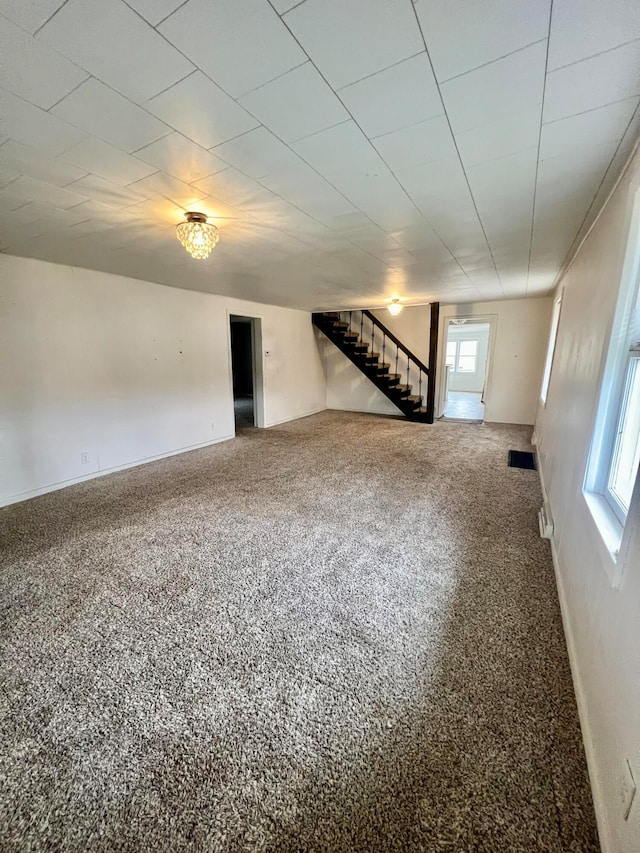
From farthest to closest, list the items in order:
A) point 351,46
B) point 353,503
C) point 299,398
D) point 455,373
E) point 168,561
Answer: point 455,373 → point 299,398 → point 353,503 → point 168,561 → point 351,46

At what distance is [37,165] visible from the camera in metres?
1.67

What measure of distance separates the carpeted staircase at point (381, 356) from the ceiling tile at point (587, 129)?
217 inches

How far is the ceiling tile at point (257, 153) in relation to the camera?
1466mm

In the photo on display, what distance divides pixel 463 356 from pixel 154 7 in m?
11.9

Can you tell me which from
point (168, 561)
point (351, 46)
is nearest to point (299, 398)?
point (168, 561)

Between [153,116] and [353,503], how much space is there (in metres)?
2.88

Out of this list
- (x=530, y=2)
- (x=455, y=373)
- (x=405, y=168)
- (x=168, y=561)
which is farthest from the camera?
(x=455, y=373)

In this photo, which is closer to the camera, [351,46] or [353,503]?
[351,46]

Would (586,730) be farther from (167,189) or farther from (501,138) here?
(167,189)

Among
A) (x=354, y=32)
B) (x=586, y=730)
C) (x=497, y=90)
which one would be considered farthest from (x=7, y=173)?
(x=586, y=730)

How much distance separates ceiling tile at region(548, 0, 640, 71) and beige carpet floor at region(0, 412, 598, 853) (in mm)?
2261

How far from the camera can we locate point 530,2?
897 millimetres

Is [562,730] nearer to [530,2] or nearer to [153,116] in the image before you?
[530,2]

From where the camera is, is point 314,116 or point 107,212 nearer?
point 314,116
